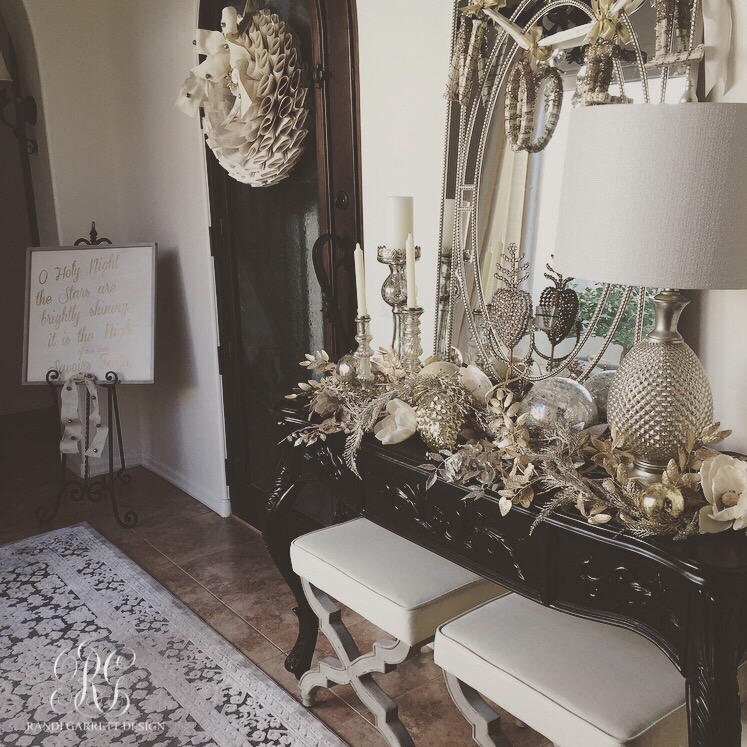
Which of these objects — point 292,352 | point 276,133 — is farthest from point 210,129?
point 292,352

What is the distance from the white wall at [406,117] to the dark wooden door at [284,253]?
80 mm

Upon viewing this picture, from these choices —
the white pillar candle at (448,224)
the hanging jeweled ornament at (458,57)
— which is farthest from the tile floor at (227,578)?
the hanging jeweled ornament at (458,57)

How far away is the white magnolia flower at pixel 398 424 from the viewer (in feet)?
5.77

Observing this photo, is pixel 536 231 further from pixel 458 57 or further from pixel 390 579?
pixel 390 579

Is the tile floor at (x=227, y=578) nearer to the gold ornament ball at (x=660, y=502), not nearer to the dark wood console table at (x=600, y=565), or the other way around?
the dark wood console table at (x=600, y=565)

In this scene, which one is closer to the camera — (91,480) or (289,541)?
(289,541)

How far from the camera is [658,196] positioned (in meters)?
1.15

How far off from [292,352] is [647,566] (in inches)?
74.4

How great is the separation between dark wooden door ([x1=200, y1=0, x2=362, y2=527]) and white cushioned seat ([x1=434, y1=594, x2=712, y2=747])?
1.24 m

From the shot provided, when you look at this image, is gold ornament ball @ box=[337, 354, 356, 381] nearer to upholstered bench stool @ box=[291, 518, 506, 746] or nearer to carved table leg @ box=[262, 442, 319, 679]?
carved table leg @ box=[262, 442, 319, 679]

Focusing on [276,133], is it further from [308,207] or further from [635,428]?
[635,428]

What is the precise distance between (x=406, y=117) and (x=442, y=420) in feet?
3.33

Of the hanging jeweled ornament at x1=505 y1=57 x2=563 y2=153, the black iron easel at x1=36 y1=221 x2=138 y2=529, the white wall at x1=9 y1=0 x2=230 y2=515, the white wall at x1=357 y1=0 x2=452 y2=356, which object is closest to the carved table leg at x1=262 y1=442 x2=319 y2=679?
the white wall at x1=357 y1=0 x2=452 y2=356

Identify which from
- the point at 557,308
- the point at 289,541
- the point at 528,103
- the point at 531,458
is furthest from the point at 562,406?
the point at 289,541
